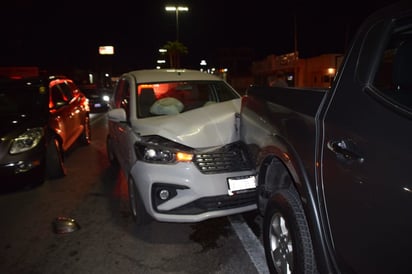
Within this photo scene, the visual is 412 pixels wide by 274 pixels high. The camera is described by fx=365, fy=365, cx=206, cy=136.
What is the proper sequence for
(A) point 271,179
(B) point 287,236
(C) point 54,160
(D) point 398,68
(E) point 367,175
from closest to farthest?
(E) point 367,175 → (D) point 398,68 → (B) point 287,236 → (A) point 271,179 → (C) point 54,160

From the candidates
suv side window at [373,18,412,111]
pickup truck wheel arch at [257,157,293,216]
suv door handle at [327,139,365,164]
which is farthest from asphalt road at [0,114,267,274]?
suv side window at [373,18,412,111]

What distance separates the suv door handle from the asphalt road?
1.62 meters

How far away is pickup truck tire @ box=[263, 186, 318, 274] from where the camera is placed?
234 cm

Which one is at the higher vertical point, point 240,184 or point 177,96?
point 177,96

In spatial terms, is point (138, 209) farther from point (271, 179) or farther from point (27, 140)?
point (27, 140)

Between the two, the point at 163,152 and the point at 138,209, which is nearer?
the point at 163,152

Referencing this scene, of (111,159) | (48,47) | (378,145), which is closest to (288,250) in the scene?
(378,145)

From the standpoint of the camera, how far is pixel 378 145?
1724mm

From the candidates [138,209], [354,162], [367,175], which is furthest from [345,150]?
[138,209]

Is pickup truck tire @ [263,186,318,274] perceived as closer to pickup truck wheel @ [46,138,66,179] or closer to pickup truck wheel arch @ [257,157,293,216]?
pickup truck wheel arch @ [257,157,293,216]

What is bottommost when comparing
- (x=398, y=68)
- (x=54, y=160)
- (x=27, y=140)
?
(x=54, y=160)

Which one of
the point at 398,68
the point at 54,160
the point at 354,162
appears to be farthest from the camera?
the point at 54,160

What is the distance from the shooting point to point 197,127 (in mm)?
4078

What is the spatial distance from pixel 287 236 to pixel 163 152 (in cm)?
160
